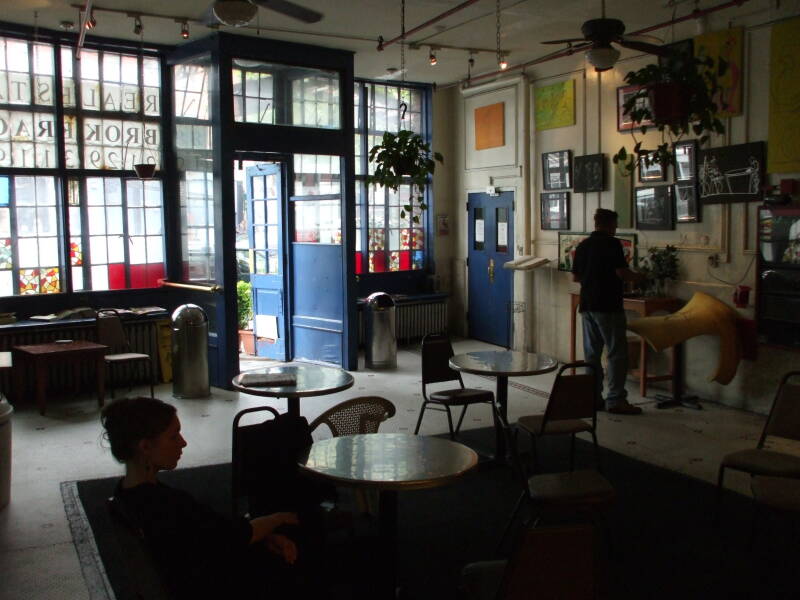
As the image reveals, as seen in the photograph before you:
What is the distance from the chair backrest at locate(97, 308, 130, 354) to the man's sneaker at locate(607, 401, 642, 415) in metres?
4.68

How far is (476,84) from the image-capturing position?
10.2m

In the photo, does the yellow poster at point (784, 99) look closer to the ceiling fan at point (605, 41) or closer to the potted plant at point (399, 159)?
the ceiling fan at point (605, 41)

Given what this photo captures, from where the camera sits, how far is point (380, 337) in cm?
899

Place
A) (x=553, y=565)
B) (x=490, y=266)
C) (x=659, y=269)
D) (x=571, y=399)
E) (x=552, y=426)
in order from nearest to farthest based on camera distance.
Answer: (x=553, y=565), (x=571, y=399), (x=552, y=426), (x=659, y=269), (x=490, y=266)

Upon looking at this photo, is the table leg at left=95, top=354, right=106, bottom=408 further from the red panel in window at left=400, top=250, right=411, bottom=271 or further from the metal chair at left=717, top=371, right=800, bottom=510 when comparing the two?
the metal chair at left=717, top=371, right=800, bottom=510

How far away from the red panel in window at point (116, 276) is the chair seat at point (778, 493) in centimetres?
663

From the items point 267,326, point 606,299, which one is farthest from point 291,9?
point 267,326

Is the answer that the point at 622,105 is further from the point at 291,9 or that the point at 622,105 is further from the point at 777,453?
the point at 777,453

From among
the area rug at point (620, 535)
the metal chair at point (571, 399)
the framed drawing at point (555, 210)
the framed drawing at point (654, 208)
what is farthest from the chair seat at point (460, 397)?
the framed drawing at point (555, 210)

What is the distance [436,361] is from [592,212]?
11.4ft

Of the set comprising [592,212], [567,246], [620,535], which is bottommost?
[620,535]

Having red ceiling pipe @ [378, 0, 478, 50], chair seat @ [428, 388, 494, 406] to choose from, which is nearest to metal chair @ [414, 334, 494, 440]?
chair seat @ [428, 388, 494, 406]

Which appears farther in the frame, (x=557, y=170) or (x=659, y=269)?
(x=557, y=170)

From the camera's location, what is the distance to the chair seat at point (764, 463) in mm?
4090
